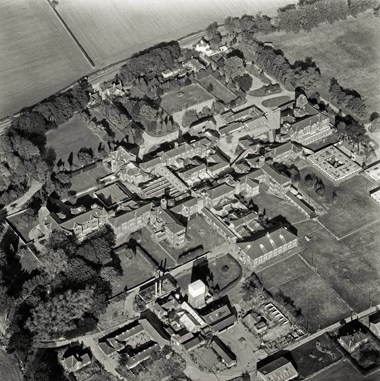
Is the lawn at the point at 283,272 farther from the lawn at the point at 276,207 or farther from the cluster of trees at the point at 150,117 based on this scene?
the cluster of trees at the point at 150,117

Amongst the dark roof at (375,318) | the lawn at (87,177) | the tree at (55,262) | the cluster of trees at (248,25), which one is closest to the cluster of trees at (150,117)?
the lawn at (87,177)

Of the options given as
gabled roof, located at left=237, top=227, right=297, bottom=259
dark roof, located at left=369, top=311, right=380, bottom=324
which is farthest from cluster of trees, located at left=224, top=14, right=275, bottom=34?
dark roof, located at left=369, top=311, right=380, bottom=324

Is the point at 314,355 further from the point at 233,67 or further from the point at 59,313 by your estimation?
the point at 233,67

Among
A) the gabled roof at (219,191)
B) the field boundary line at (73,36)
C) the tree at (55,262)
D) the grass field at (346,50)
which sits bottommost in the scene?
the grass field at (346,50)

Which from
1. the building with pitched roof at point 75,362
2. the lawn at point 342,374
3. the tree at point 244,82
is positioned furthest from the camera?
the tree at point 244,82

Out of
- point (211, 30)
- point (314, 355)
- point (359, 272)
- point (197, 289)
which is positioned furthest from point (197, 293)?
point (211, 30)

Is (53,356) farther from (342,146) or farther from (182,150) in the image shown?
(342,146)
